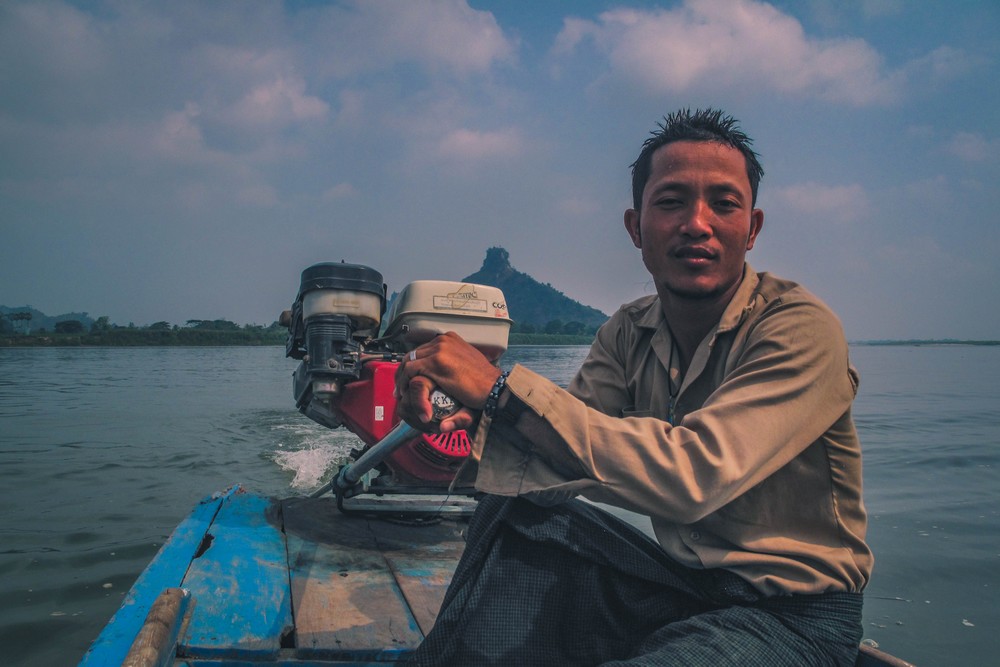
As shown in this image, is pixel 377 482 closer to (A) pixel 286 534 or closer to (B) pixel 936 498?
(A) pixel 286 534

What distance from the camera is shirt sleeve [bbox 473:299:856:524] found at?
1.10 meters

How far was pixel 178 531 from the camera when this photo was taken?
121 inches

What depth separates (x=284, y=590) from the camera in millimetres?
2504

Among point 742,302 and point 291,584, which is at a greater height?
point 742,302

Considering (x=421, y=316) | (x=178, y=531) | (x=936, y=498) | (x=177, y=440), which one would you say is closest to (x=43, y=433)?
(x=177, y=440)

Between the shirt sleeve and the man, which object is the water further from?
the shirt sleeve

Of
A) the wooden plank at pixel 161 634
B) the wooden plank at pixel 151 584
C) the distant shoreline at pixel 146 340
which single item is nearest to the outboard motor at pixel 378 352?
the wooden plank at pixel 151 584

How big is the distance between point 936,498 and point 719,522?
298 inches

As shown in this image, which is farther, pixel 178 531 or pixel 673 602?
pixel 178 531

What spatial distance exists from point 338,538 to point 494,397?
7.86 ft

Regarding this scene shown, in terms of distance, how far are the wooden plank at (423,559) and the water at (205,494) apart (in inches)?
63.9

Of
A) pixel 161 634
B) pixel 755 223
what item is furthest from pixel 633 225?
pixel 161 634

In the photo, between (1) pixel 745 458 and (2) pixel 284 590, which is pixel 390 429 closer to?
(2) pixel 284 590

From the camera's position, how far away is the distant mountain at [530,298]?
108375 millimetres
